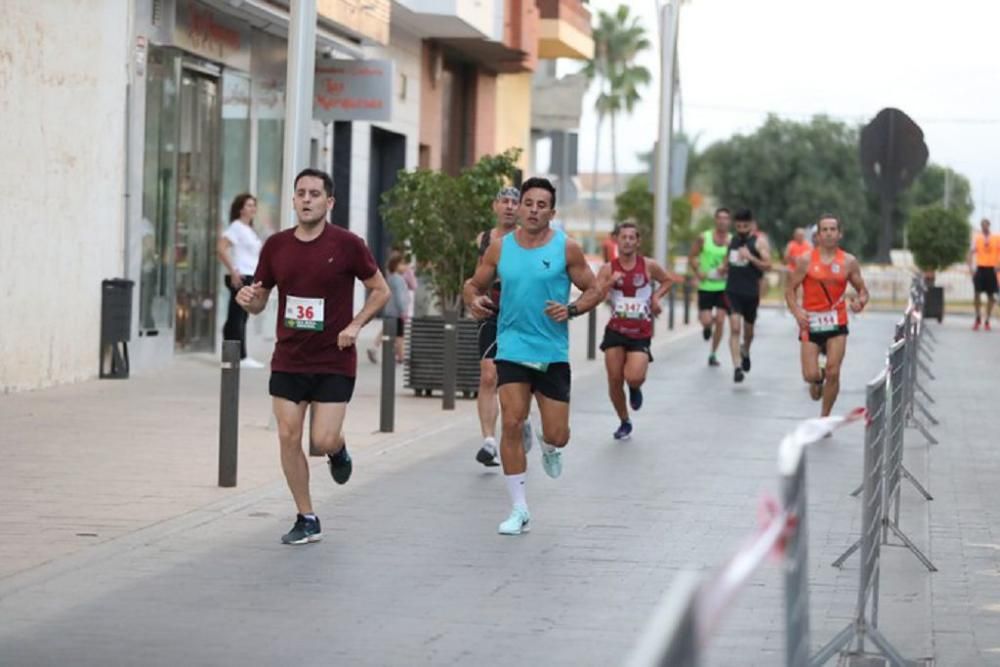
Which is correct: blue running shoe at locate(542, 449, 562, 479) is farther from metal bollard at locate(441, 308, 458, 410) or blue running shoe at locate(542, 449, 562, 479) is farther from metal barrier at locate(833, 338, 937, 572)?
metal bollard at locate(441, 308, 458, 410)

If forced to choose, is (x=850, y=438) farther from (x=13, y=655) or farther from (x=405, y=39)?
(x=405, y=39)

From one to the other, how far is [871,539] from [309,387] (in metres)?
3.37

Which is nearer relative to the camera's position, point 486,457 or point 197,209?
point 486,457

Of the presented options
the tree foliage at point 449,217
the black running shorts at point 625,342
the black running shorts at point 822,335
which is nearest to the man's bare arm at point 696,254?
the tree foliage at point 449,217

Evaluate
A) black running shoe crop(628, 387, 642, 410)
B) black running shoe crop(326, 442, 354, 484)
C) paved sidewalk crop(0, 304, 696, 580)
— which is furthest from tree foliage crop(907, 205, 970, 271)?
black running shoe crop(326, 442, 354, 484)

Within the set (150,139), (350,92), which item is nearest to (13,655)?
(150,139)

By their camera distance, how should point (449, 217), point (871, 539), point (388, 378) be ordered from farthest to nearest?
point (449, 217)
point (388, 378)
point (871, 539)

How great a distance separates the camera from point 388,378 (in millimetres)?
16141

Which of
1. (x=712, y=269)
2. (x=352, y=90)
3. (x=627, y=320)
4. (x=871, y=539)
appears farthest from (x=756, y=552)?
(x=352, y=90)

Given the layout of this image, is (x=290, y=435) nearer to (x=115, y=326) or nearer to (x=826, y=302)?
(x=826, y=302)

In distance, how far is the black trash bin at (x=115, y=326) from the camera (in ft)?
68.1

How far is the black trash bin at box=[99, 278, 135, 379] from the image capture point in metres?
20.8

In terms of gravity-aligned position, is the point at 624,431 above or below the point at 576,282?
below

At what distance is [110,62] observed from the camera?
21094 millimetres
